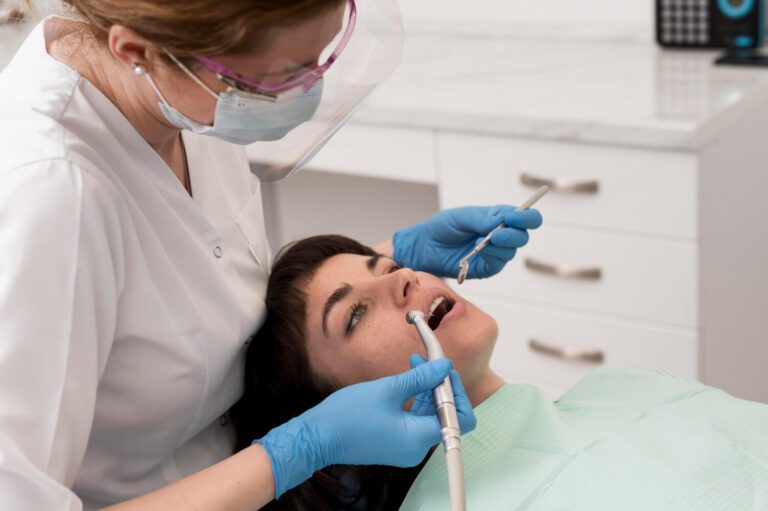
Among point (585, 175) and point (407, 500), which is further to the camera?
point (585, 175)

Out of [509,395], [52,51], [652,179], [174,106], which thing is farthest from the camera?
[652,179]

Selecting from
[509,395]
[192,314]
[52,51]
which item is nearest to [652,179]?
[509,395]

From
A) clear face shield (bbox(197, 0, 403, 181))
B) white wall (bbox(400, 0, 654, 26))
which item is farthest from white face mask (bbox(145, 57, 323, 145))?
white wall (bbox(400, 0, 654, 26))

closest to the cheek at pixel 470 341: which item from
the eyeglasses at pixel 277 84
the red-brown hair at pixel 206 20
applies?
the eyeglasses at pixel 277 84

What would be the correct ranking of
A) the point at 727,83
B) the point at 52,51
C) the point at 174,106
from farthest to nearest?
the point at 727,83
the point at 52,51
the point at 174,106

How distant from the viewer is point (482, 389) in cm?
161

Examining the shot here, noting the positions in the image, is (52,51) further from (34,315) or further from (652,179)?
(652,179)

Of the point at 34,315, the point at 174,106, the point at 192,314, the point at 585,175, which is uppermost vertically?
the point at 174,106

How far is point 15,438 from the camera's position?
1030 millimetres

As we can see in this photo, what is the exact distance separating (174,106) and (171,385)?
13.9 inches

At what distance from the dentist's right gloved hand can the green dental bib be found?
180 mm

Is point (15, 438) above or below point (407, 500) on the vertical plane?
above

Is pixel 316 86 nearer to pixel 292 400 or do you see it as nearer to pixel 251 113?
pixel 251 113

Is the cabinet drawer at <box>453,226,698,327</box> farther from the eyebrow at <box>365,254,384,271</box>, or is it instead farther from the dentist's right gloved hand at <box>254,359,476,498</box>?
the dentist's right gloved hand at <box>254,359,476,498</box>
